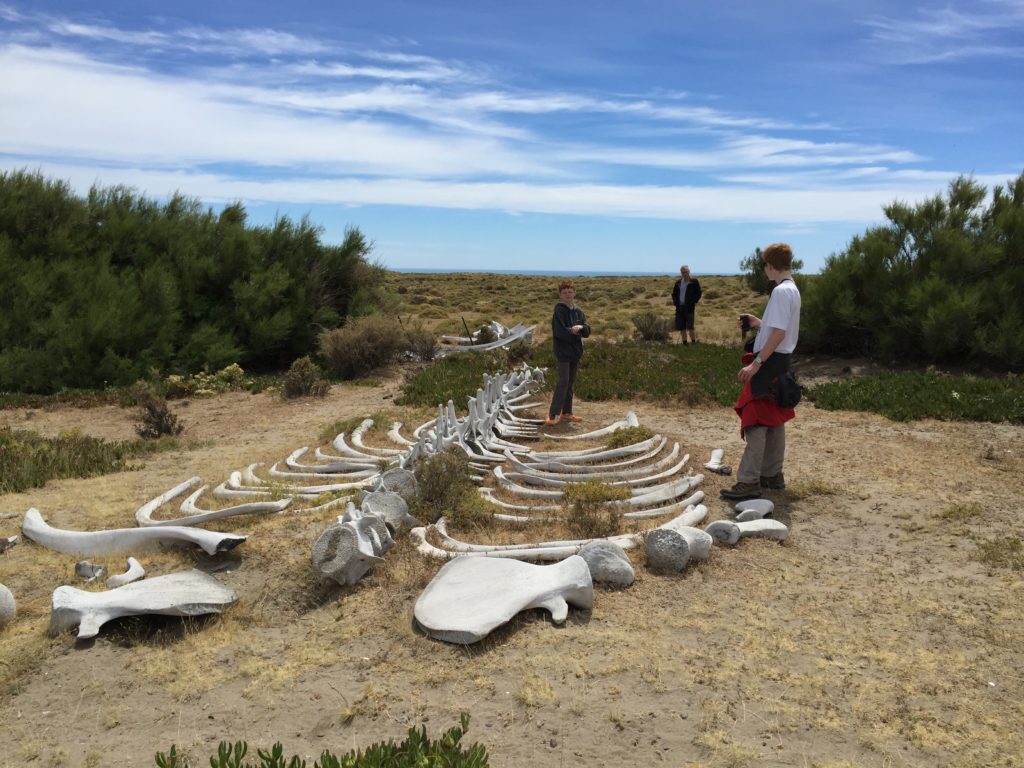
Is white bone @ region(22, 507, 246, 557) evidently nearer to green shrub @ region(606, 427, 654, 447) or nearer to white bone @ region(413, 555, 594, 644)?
white bone @ region(413, 555, 594, 644)

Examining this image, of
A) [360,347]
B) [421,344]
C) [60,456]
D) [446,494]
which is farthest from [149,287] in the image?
[446,494]

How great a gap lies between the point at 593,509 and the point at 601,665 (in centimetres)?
212

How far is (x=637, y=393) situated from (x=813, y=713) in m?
8.69

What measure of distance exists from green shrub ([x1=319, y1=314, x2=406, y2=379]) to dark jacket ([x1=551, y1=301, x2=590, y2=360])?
7.30m

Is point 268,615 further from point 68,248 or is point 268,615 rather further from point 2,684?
point 68,248

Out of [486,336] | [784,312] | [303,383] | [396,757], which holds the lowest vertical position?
[303,383]

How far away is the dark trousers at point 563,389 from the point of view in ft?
31.2

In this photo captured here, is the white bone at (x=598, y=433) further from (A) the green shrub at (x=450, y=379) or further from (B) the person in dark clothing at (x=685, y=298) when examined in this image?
(B) the person in dark clothing at (x=685, y=298)

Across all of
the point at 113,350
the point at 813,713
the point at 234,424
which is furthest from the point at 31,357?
the point at 813,713

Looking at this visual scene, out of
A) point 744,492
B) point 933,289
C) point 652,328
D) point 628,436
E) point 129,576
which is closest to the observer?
point 129,576

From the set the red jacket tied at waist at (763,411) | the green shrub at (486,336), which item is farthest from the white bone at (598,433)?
the green shrub at (486,336)

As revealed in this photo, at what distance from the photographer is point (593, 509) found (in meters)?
6.04

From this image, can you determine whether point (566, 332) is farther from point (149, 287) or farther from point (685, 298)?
point (149, 287)

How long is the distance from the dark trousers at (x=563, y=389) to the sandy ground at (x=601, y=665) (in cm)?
386
